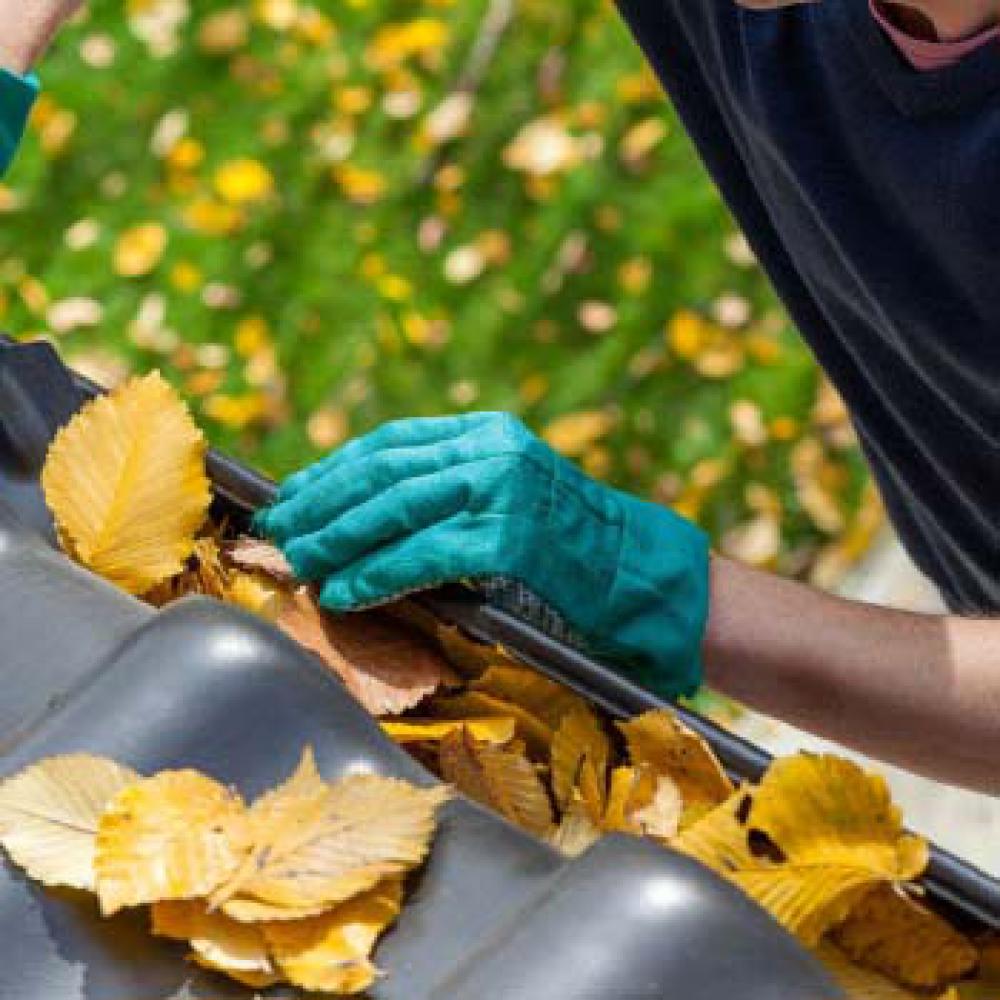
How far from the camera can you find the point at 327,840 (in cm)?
91

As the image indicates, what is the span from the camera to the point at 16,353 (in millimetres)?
1227

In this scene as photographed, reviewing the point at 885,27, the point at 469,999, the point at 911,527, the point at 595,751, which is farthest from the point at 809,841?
the point at 911,527

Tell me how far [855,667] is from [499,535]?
34cm

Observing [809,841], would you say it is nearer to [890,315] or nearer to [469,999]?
[469,999]

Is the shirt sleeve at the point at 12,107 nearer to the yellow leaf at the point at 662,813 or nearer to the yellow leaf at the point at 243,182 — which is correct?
the yellow leaf at the point at 662,813

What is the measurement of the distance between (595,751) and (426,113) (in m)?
2.47

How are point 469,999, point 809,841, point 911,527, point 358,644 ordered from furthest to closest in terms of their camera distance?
point 911,527, point 358,644, point 809,841, point 469,999

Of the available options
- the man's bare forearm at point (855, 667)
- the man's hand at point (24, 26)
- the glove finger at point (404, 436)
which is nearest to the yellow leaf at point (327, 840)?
the glove finger at point (404, 436)

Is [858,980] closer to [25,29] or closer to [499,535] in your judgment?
[499,535]

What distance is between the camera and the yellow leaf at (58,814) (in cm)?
89

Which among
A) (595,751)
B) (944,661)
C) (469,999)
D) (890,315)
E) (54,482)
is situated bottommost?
(944,661)

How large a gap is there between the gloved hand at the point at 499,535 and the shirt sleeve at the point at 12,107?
415mm

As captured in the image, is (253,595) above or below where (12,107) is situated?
below

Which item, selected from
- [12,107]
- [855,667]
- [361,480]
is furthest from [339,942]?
[12,107]
